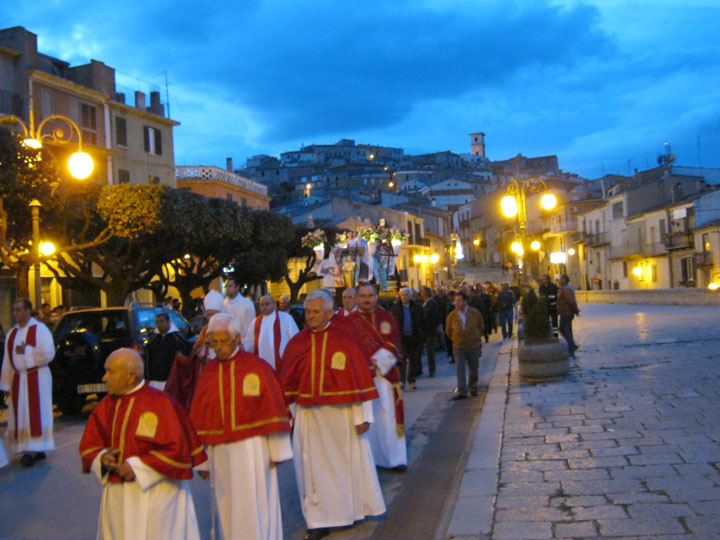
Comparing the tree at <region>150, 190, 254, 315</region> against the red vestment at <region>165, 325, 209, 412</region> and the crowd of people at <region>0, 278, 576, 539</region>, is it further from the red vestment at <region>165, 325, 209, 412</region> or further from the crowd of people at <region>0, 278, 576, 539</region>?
the red vestment at <region>165, 325, 209, 412</region>

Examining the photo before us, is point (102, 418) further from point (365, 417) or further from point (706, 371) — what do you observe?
point (706, 371)

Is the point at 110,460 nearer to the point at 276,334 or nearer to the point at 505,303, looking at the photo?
the point at 276,334

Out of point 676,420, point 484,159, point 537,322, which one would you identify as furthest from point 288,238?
point 484,159

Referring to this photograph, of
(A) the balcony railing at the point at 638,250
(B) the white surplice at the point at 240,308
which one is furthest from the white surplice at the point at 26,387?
(A) the balcony railing at the point at 638,250

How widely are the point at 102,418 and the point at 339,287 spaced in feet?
49.2

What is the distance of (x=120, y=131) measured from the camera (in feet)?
123

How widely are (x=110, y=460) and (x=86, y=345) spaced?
8.99 meters

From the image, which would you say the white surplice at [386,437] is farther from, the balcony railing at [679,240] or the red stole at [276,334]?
the balcony railing at [679,240]

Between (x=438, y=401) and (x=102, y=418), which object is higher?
(x=102, y=418)

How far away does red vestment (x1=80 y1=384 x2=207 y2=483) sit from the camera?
4.06 metres

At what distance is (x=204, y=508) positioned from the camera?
6758 millimetres

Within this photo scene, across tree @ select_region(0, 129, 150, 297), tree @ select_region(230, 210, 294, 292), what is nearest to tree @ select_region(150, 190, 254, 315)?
tree @ select_region(230, 210, 294, 292)

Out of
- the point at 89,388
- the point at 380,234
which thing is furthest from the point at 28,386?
the point at 380,234

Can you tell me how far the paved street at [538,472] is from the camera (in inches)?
221
